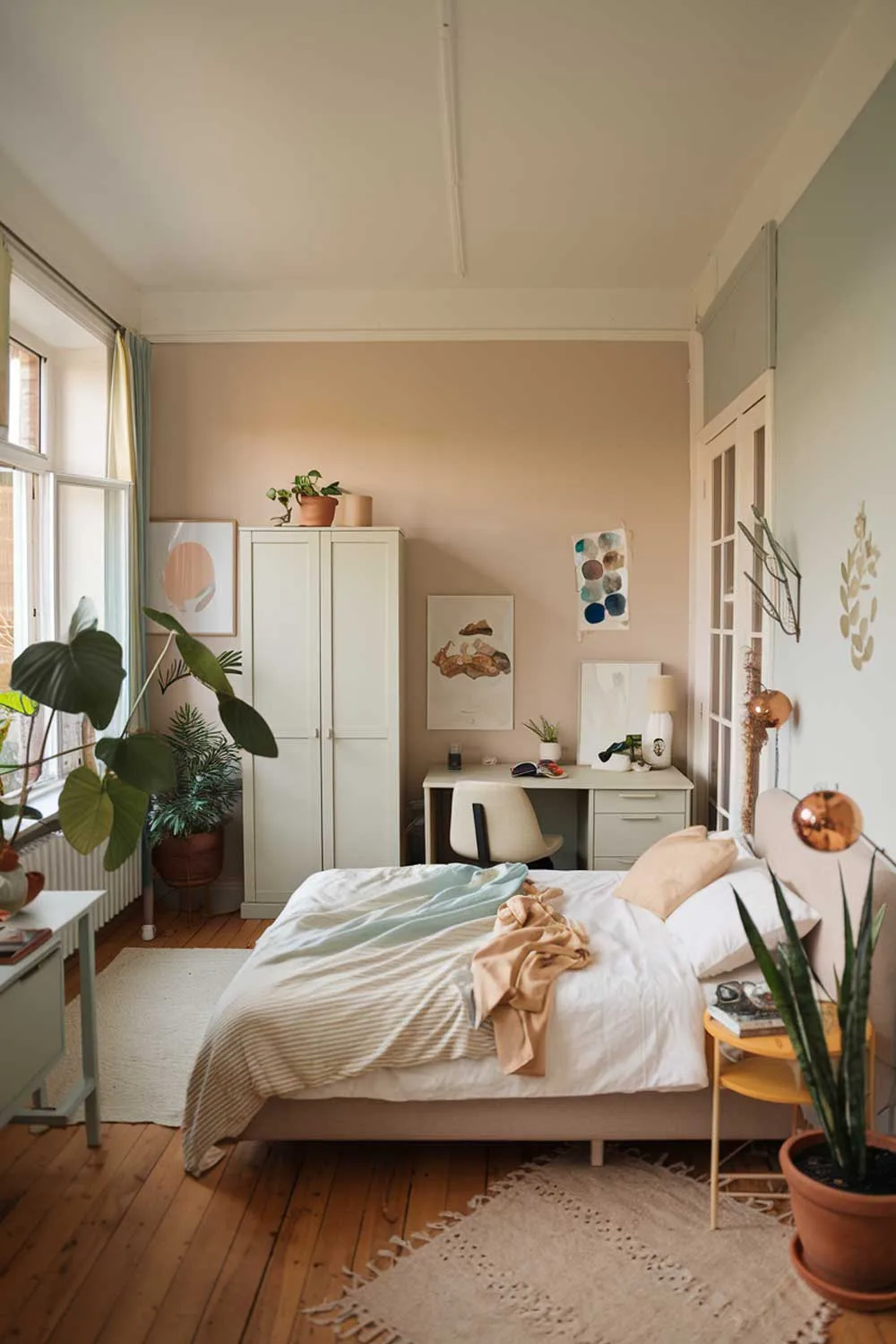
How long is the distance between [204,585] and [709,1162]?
12.2 feet

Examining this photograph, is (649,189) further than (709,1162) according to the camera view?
Yes

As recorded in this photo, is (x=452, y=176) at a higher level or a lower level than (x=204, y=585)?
higher

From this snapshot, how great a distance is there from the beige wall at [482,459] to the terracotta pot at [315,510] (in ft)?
1.35

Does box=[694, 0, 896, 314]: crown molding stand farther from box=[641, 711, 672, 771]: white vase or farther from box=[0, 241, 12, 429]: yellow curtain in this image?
box=[0, 241, 12, 429]: yellow curtain

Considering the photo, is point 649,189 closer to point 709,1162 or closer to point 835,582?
point 835,582

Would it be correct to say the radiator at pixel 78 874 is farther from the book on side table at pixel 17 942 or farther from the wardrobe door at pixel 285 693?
the book on side table at pixel 17 942

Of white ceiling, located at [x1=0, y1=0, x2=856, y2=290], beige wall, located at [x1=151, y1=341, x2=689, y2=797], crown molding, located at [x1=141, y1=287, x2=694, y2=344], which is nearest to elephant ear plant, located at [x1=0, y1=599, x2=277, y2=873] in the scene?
white ceiling, located at [x1=0, y1=0, x2=856, y2=290]

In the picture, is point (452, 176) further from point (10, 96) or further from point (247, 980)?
point (247, 980)

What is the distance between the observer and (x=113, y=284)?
484cm

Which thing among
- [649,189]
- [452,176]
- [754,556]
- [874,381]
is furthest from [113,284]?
[874,381]

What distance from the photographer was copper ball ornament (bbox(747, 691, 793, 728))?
11.0 ft

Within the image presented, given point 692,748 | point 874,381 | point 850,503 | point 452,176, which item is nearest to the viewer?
point 874,381

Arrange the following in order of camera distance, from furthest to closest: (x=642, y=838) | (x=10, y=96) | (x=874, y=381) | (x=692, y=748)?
(x=692, y=748) < (x=642, y=838) < (x=10, y=96) < (x=874, y=381)

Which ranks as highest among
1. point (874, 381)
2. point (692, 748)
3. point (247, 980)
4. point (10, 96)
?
point (10, 96)
